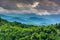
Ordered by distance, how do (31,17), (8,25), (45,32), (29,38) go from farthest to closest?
(8,25) < (45,32) < (29,38) < (31,17)

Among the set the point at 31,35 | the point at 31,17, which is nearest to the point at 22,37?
the point at 31,35

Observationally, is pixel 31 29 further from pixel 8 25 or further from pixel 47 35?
pixel 8 25

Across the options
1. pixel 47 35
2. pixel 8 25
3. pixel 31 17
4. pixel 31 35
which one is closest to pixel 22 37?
pixel 31 35

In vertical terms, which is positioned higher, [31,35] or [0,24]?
→ [0,24]

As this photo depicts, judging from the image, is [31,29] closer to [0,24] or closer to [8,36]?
[8,36]

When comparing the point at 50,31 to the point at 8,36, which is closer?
the point at 8,36

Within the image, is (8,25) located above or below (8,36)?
above

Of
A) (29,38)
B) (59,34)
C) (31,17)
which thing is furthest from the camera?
(59,34)

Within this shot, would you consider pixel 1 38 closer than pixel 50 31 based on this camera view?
Yes

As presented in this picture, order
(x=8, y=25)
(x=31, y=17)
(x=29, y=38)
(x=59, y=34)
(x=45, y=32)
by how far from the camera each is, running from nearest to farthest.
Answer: (x=31, y=17)
(x=29, y=38)
(x=59, y=34)
(x=45, y=32)
(x=8, y=25)
